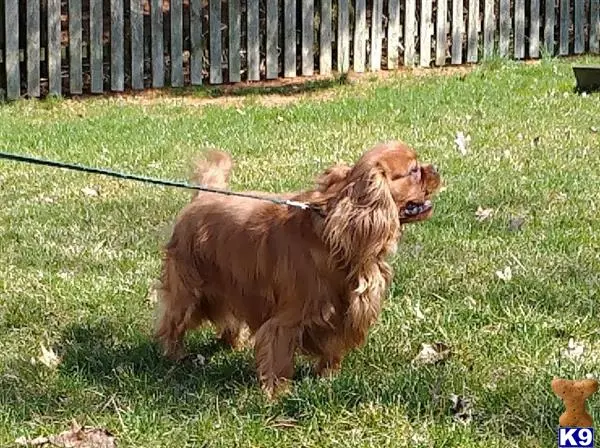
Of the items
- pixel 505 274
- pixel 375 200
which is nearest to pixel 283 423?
pixel 375 200

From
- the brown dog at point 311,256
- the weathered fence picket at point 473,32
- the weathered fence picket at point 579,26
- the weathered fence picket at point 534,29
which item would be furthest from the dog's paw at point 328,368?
the weathered fence picket at point 579,26

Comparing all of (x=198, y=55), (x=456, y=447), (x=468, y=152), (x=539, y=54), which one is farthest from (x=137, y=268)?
(x=539, y=54)

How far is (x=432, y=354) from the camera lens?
4645mm

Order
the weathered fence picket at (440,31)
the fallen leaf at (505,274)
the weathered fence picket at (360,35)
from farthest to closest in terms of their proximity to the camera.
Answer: the weathered fence picket at (440,31) → the weathered fence picket at (360,35) → the fallen leaf at (505,274)

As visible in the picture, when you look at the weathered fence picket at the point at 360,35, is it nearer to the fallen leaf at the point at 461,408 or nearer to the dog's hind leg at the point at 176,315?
the dog's hind leg at the point at 176,315

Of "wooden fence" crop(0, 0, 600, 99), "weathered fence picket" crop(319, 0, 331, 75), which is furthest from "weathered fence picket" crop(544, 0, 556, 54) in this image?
"weathered fence picket" crop(319, 0, 331, 75)

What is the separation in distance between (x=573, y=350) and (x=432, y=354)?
21.9 inches

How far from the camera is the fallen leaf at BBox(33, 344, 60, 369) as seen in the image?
15.5 ft

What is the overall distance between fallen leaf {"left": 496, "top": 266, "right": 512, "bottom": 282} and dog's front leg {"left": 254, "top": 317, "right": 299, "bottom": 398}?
1469 mm

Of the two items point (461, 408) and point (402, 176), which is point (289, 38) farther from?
point (461, 408)

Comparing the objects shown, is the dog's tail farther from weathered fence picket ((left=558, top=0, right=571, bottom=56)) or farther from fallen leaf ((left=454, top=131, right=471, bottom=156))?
weathered fence picket ((left=558, top=0, right=571, bottom=56))

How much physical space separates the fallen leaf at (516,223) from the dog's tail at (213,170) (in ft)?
6.15

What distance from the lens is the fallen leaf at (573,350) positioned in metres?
4.51

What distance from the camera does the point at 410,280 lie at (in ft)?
18.2
